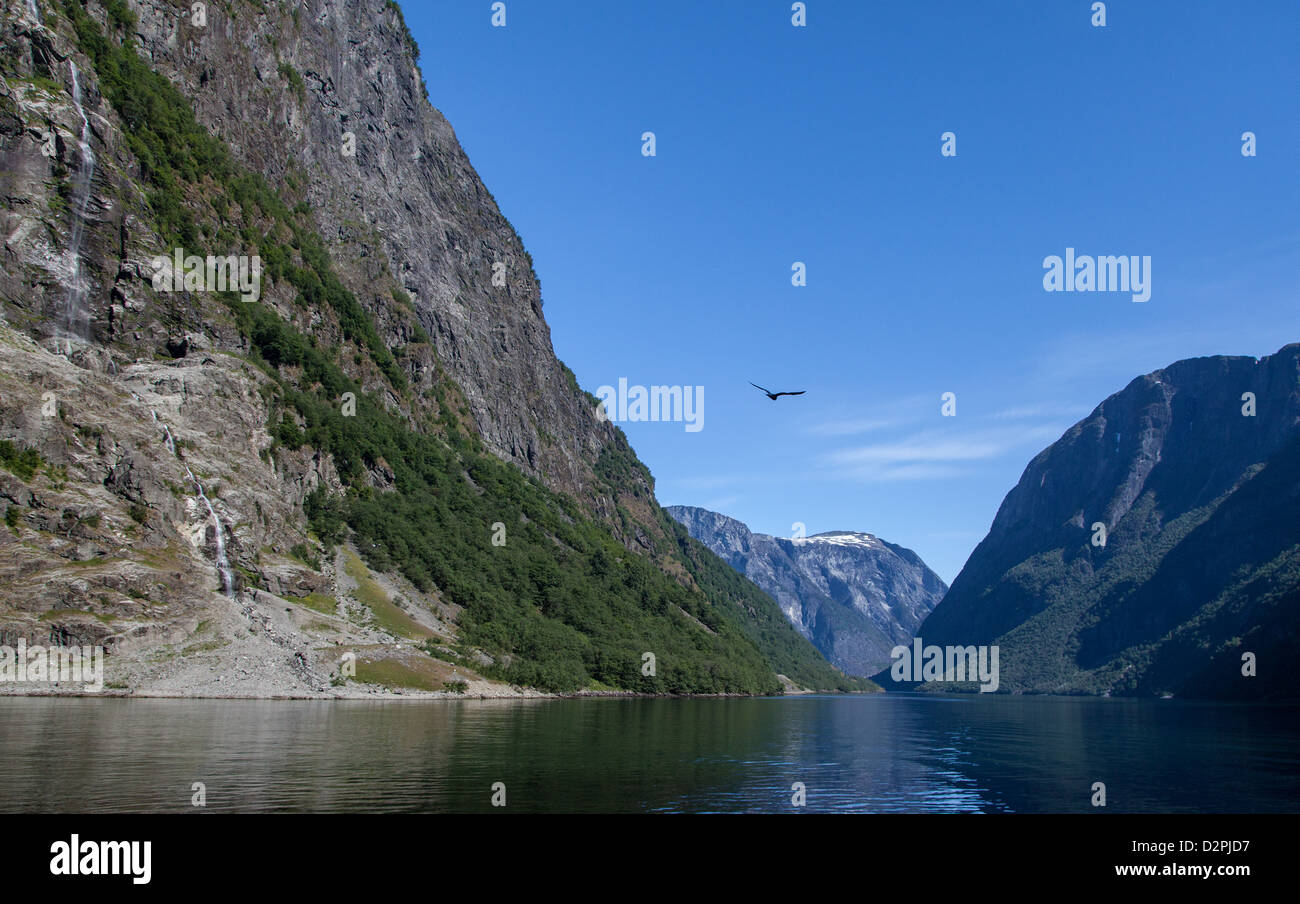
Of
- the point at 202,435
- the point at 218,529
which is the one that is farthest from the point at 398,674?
the point at 202,435

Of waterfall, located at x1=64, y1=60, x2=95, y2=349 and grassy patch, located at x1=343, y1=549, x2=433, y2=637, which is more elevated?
waterfall, located at x1=64, y1=60, x2=95, y2=349

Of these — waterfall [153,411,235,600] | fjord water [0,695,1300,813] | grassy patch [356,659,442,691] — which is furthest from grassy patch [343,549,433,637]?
fjord water [0,695,1300,813]

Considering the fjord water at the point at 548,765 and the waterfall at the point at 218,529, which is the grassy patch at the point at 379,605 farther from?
the fjord water at the point at 548,765

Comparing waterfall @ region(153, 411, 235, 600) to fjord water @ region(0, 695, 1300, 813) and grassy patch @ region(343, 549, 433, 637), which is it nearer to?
fjord water @ region(0, 695, 1300, 813)
